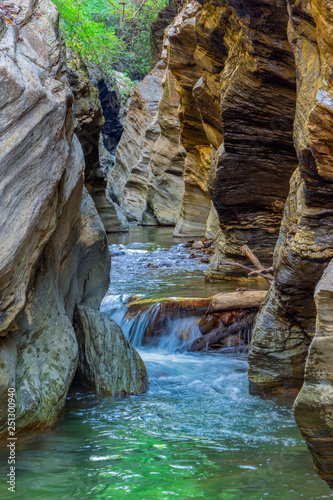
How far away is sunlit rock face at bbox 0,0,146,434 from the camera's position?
366cm

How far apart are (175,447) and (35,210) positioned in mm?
2163

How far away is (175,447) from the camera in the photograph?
3.82m

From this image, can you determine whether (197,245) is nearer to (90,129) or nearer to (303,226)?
(90,129)

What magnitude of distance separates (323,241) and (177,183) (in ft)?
62.8

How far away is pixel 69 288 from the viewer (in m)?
5.54

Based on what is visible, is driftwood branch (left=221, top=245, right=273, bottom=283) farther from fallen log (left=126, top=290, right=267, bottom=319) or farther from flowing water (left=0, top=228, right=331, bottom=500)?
flowing water (left=0, top=228, right=331, bottom=500)

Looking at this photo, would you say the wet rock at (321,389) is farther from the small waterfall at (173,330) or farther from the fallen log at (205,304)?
the fallen log at (205,304)

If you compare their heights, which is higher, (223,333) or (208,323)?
(208,323)

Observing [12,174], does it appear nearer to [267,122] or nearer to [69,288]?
[69,288]

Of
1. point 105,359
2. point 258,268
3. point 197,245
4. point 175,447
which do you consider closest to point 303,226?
point 175,447

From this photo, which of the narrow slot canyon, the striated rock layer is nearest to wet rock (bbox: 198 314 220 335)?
the narrow slot canyon

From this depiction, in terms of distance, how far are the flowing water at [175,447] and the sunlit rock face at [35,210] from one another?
47cm

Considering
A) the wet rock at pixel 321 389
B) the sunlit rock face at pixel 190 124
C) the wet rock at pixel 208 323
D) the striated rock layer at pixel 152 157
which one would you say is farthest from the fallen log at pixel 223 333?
the striated rock layer at pixel 152 157

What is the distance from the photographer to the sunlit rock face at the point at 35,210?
3.66 meters
